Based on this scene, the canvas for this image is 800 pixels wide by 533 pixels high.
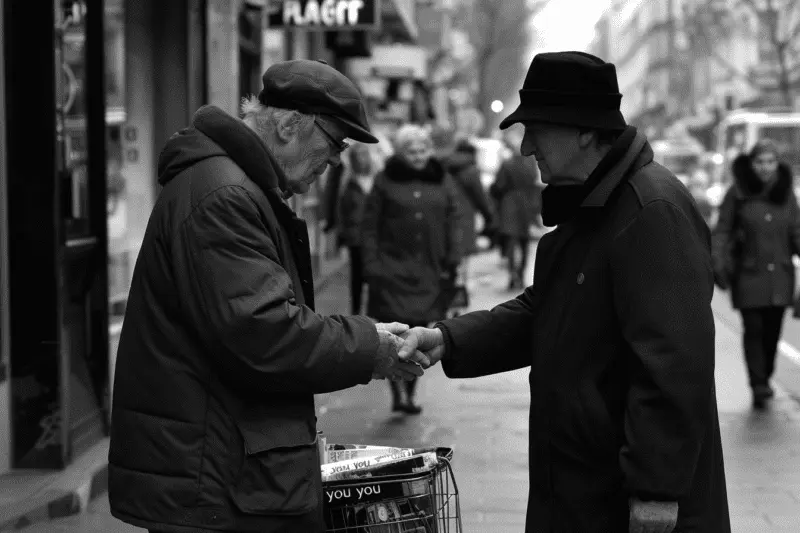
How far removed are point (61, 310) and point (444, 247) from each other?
3264 millimetres

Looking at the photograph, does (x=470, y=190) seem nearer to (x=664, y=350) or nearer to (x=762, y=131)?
(x=664, y=350)

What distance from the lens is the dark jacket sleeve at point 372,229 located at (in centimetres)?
967

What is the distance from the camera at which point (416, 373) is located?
3.68 metres

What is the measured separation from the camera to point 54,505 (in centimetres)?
670

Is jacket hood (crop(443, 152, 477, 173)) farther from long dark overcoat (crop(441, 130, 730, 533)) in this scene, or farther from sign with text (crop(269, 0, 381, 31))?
long dark overcoat (crop(441, 130, 730, 533))

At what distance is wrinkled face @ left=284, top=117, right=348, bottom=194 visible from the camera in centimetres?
337

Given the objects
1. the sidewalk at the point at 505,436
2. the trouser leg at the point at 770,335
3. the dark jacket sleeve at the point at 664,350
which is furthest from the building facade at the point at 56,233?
the dark jacket sleeve at the point at 664,350

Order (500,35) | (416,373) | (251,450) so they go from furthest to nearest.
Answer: (500,35)
(416,373)
(251,450)

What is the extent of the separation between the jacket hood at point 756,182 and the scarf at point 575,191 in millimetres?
6605

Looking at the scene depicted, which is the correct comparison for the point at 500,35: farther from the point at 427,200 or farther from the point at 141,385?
the point at 141,385

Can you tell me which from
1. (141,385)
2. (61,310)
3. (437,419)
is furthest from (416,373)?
(437,419)

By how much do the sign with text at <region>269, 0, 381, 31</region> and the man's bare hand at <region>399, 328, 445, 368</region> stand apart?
40.1ft

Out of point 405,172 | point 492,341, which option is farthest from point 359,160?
point 492,341

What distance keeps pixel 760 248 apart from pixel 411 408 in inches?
104
